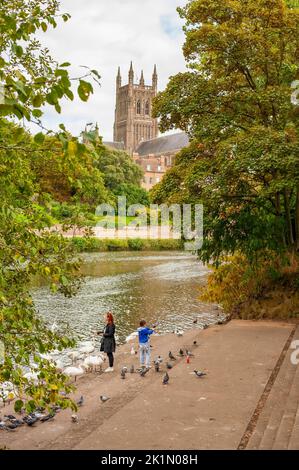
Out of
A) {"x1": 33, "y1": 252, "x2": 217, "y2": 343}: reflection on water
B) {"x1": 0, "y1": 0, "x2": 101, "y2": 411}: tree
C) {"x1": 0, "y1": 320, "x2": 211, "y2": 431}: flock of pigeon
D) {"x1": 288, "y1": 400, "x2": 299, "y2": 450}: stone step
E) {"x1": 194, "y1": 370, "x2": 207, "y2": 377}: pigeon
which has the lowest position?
{"x1": 33, "y1": 252, "x2": 217, "y2": 343}: reflection on water

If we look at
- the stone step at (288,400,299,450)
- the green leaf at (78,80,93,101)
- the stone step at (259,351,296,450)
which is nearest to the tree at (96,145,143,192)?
the stone step at (259,351,296,450)

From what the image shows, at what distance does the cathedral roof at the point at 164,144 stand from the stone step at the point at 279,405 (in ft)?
431

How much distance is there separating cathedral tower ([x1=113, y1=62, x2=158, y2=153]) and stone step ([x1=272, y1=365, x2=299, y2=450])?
162995 mm

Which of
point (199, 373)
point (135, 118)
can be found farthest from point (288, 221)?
point (135, 118)

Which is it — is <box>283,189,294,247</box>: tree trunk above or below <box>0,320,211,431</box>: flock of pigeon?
above

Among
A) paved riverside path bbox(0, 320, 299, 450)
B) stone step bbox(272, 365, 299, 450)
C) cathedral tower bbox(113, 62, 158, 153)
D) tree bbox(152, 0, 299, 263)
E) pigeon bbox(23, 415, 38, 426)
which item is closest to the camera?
stone step bbox(272, 365, 299, 450)

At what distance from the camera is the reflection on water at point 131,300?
2414cm

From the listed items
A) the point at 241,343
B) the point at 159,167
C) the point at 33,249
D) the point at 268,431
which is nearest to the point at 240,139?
the point at 241,343

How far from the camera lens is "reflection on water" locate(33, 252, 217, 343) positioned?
24.1 metres

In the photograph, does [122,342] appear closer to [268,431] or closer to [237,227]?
[237,227]

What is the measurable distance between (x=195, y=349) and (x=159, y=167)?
406 feet

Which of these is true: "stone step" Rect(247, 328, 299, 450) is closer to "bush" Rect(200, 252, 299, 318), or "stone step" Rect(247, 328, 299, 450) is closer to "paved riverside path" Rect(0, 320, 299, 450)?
"paved riverside path" Rect(0, 320, 299, 450)

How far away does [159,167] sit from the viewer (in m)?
138

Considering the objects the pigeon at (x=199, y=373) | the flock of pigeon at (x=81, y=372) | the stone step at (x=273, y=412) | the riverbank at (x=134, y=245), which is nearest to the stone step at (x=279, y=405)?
the stone step at (x=273, y=412)
